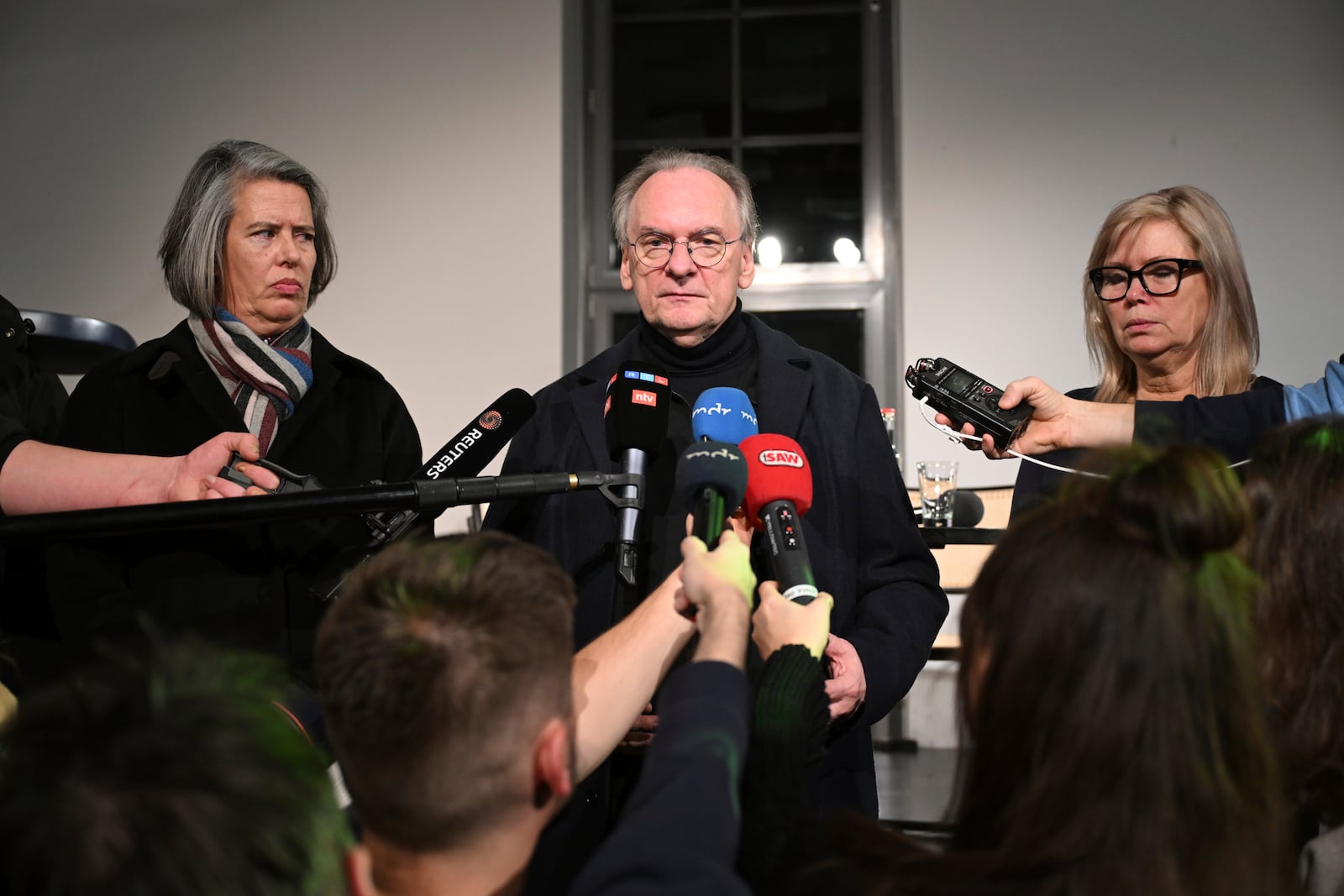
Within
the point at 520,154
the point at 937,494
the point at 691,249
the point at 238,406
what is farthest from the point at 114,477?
the point at 520,154

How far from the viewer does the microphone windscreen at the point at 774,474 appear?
1.19 m

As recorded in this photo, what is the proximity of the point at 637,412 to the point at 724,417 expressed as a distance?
107 millimetres

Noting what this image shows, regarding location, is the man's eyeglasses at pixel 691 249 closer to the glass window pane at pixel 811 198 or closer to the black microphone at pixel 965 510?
the black microphone at pixel 965 510

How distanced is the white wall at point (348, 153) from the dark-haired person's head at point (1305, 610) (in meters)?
3.30

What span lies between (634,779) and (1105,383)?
1.16 meters

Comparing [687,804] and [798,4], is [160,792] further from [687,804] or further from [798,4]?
[798,4]

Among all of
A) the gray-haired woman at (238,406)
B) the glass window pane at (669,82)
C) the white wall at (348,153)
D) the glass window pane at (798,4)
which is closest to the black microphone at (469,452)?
the gray-haired woman at (238,406)

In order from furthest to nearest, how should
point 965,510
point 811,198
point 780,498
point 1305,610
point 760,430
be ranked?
1. point 811,198
2. point 965,510
3. point 760,430
4. point 780,498
5. point 1305,610

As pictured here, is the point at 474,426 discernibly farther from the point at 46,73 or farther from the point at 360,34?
the point at 46,73

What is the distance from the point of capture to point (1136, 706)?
2.58ft

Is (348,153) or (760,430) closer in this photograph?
(760,430)

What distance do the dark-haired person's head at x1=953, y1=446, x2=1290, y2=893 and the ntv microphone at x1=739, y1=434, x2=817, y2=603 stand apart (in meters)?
0.28

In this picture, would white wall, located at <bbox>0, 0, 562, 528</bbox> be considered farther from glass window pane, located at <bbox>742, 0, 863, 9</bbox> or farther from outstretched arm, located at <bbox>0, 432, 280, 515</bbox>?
outstretched arm, located at <bbox>0, 432, 280, 515</bbox>

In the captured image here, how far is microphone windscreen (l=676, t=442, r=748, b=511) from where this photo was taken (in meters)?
1.07
